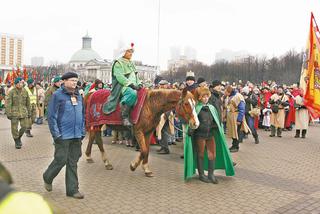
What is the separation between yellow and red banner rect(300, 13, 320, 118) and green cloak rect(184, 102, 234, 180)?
490cm

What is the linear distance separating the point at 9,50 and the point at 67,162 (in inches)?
5737

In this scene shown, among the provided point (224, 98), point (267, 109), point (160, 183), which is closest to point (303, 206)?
point (160, 183)

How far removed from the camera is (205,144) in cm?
734

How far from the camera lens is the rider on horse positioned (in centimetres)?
748

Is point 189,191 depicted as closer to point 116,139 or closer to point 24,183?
point 24,183

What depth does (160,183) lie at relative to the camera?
7.03 m

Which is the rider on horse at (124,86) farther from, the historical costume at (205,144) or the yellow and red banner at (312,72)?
the yellow and red banner at (312,72)

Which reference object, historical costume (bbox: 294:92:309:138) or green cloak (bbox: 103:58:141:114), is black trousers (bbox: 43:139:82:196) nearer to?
green cloak (bbox: 103:58:141:114)

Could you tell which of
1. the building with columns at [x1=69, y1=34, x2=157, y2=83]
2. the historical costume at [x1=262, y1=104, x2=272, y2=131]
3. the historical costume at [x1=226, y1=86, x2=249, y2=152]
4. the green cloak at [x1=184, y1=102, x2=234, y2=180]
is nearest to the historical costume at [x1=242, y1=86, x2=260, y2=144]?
the historical costume at [x1=226, y1=86, x2=249, y2=152]

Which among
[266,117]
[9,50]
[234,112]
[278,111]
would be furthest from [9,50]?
[234,112]

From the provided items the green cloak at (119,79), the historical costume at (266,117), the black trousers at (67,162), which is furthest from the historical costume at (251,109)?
the black trousers at (67,162)

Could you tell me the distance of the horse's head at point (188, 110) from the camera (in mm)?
6574

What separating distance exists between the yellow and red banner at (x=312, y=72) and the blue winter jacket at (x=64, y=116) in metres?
7.69

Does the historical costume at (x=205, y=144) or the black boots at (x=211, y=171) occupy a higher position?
the historical costume at (x=205, y=144)
